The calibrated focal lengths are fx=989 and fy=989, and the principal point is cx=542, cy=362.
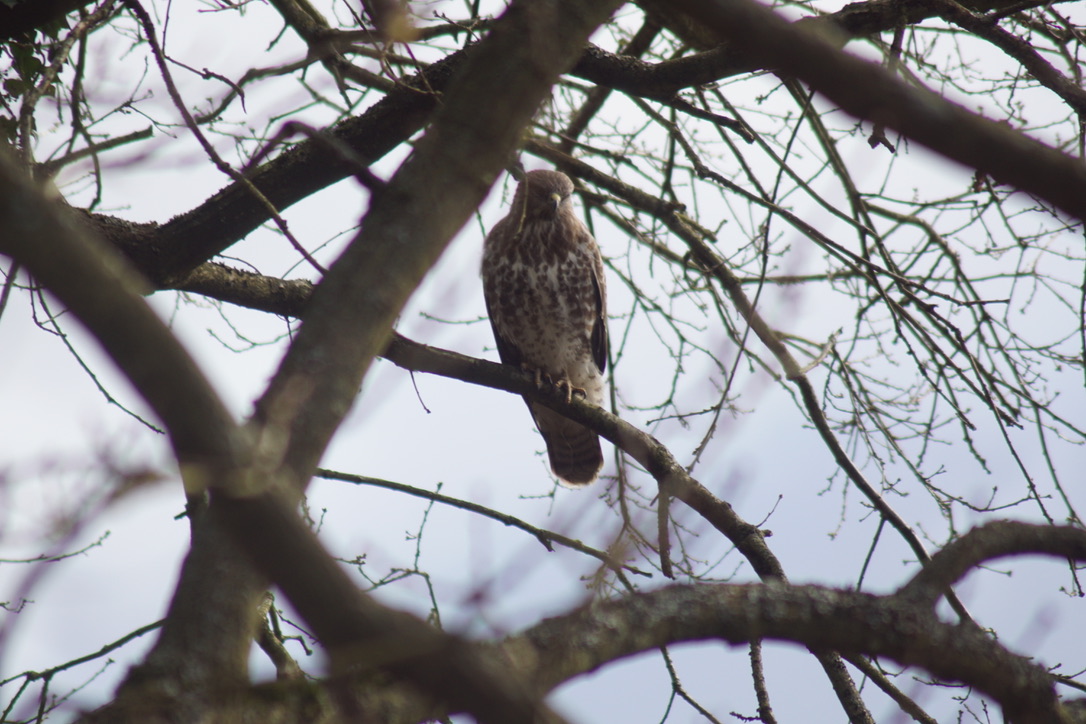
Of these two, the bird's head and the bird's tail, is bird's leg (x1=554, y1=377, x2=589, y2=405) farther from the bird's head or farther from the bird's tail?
the bird's head

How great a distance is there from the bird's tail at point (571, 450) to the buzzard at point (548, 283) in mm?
369

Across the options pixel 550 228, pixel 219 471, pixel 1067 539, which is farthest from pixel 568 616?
pixel 550 228

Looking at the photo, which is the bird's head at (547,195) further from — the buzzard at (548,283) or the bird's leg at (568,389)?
the bird's leg at (568,389)

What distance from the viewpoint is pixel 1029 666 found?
188 cm

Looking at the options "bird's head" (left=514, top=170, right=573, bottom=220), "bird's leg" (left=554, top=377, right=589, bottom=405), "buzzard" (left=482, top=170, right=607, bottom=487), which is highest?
"bird's head" (left=514, top=170, right=573, bottom=220)

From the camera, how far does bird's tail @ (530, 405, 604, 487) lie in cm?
573

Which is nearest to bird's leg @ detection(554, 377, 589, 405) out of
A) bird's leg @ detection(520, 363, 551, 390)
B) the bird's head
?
bird's leg @ detection(520, 363, 551, 390)

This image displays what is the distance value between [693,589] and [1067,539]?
0.90 meters

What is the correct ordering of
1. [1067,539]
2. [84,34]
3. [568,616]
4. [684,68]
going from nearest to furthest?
1. [568,616]
2. [1067,539]
3. [684,68]
4. [84,34]

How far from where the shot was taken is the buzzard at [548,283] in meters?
5.32

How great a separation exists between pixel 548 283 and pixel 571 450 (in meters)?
1.05

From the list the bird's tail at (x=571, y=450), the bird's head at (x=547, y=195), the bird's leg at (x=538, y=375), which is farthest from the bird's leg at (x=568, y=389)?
the bird's head at (x=547, y=195)

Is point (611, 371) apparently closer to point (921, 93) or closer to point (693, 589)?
point (693, 589)

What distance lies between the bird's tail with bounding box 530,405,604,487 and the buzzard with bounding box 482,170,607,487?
37 cm
